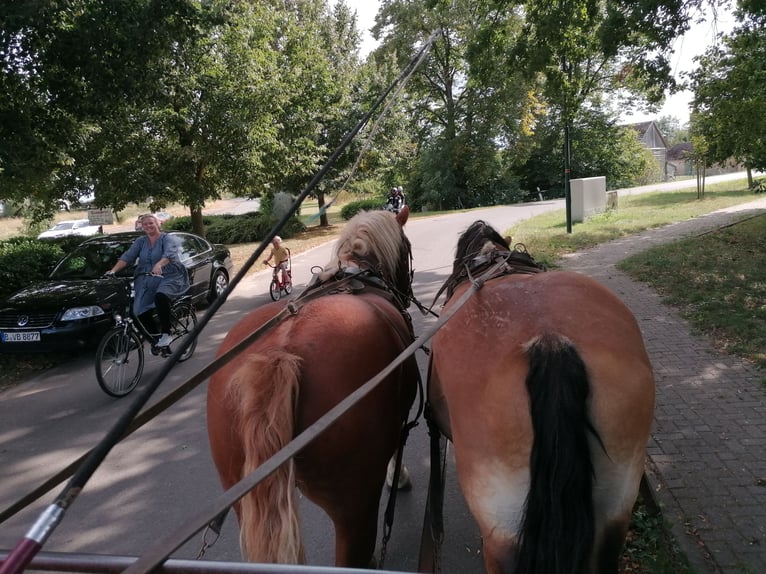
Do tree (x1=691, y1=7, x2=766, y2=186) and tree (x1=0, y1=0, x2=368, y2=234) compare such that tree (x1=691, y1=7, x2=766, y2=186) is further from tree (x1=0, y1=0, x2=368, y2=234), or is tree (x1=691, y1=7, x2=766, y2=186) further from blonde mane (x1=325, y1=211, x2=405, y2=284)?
tree (x1=0, y1=0, x2=368, y2=234)

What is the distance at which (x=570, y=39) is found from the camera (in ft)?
30.9

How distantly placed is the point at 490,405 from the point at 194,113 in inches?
566

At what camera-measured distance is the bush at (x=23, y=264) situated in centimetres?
947

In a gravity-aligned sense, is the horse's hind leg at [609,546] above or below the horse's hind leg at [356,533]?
above

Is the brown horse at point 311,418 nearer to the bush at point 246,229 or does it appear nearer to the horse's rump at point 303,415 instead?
the horse's rump at point 303,415

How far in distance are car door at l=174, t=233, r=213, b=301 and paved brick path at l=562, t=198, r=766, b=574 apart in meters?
7.61

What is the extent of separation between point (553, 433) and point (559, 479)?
0.14 metres

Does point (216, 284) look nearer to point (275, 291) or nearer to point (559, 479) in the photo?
point (275, 291)

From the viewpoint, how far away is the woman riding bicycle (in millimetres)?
6191

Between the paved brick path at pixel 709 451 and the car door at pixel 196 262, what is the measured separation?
25.0 feet

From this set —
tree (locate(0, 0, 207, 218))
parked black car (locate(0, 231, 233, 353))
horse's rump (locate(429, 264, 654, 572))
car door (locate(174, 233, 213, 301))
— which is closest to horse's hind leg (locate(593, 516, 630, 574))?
horse's rump (locate(429, 264, 654, 572))

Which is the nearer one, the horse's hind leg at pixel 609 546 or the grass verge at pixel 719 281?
the horse's hind leg at pixel 609 546

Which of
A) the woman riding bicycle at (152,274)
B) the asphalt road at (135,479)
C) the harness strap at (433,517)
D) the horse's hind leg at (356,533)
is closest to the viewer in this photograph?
the horse's hind leg at (356,533)

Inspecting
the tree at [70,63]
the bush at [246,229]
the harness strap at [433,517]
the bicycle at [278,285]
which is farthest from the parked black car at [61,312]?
the bush at [246,229]
